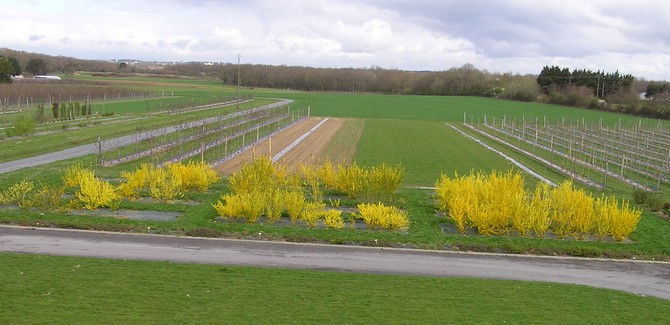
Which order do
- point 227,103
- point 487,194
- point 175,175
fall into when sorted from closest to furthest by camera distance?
1. point 487,194
2. point 175,175
3. point 227,103

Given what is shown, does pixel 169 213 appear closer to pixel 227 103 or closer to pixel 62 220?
pixel 62 220

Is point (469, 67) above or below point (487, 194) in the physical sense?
above

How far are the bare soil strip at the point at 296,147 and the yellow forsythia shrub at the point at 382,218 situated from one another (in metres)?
5.10

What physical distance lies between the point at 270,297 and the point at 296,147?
28.9m

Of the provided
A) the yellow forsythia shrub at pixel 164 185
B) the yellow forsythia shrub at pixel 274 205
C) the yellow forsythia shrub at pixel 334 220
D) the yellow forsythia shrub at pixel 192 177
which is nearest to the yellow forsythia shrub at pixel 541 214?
the yellow forsythia shrub at pixel 334 220

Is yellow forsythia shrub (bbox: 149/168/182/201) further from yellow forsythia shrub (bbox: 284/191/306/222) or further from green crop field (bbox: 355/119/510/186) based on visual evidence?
green crop field (bbox: 355/119/510/186)

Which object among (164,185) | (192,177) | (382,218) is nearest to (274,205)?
(382,218)

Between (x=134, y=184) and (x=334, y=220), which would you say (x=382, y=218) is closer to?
(x=334, y=220)

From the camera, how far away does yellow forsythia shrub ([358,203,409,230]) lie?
17281mm

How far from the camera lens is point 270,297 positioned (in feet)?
35.7

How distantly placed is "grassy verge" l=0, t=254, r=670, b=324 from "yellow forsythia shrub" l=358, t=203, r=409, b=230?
15.2 feet

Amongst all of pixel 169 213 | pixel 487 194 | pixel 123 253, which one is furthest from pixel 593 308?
pixel 169 213

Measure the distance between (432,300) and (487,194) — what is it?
7.86 m

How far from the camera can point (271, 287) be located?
11500 mm
